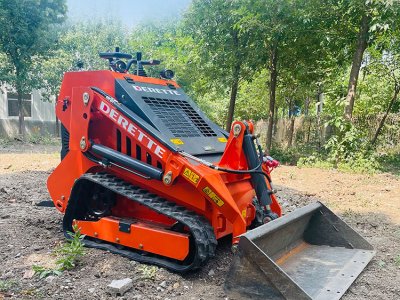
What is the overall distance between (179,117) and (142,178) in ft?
2.93

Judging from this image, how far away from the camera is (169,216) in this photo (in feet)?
12.5

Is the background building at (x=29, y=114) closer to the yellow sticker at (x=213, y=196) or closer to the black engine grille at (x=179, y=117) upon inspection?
the black engine grille at (x=179, y=117)

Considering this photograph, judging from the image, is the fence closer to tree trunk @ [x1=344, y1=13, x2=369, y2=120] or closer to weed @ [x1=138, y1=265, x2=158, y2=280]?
tree trunk @ [x1=344, y1=13, x2=369, y2=120]

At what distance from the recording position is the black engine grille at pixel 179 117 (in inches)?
177

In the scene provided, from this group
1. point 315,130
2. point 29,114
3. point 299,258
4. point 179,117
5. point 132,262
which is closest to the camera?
point 132,262

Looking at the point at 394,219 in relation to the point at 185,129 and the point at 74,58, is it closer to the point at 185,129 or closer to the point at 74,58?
the point at 185,129

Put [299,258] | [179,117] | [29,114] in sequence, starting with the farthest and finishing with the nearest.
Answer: [29,114], [179,117], [299,258]

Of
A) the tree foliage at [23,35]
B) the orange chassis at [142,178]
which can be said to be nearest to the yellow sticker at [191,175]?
the orange chassis at [142,178]

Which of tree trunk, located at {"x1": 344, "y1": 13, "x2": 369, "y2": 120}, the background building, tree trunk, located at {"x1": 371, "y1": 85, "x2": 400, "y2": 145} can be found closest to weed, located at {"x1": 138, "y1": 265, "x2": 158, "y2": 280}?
tree trunk, located at {"x1": 344, "y1": 13, "x2": 369, "y2": 120}

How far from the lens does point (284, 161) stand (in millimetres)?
13750

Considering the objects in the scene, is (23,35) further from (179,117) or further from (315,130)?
(179,117)

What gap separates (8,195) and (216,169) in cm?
434

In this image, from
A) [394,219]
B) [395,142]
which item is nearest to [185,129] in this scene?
[394,219]

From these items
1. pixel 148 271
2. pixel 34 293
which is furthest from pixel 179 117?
pixel 34 293
